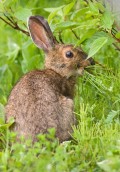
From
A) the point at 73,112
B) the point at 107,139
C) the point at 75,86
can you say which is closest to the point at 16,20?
the point at 75,86

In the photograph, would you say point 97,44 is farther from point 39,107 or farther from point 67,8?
point 39,107

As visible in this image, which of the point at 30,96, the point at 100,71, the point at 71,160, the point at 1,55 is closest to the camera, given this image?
the point at 71,160

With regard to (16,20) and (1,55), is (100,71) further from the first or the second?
(1,55)

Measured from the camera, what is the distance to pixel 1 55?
834 centimetres

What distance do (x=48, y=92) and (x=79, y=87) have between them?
1.02 metres

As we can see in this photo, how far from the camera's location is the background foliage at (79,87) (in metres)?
5.07

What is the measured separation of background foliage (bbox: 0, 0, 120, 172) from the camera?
507 cm

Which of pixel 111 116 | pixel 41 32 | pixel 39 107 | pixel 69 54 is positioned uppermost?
pixel 41 32

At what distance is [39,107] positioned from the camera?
6023 mm

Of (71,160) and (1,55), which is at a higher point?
(1,55)

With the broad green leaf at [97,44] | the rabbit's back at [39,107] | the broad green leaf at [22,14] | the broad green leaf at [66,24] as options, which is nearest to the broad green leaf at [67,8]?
the broad green leaf at [66,24]

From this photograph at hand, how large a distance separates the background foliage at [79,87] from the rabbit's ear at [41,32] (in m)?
0.09

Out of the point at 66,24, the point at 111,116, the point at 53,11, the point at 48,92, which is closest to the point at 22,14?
the point at 53,11

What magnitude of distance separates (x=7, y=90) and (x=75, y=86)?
3.16ft
